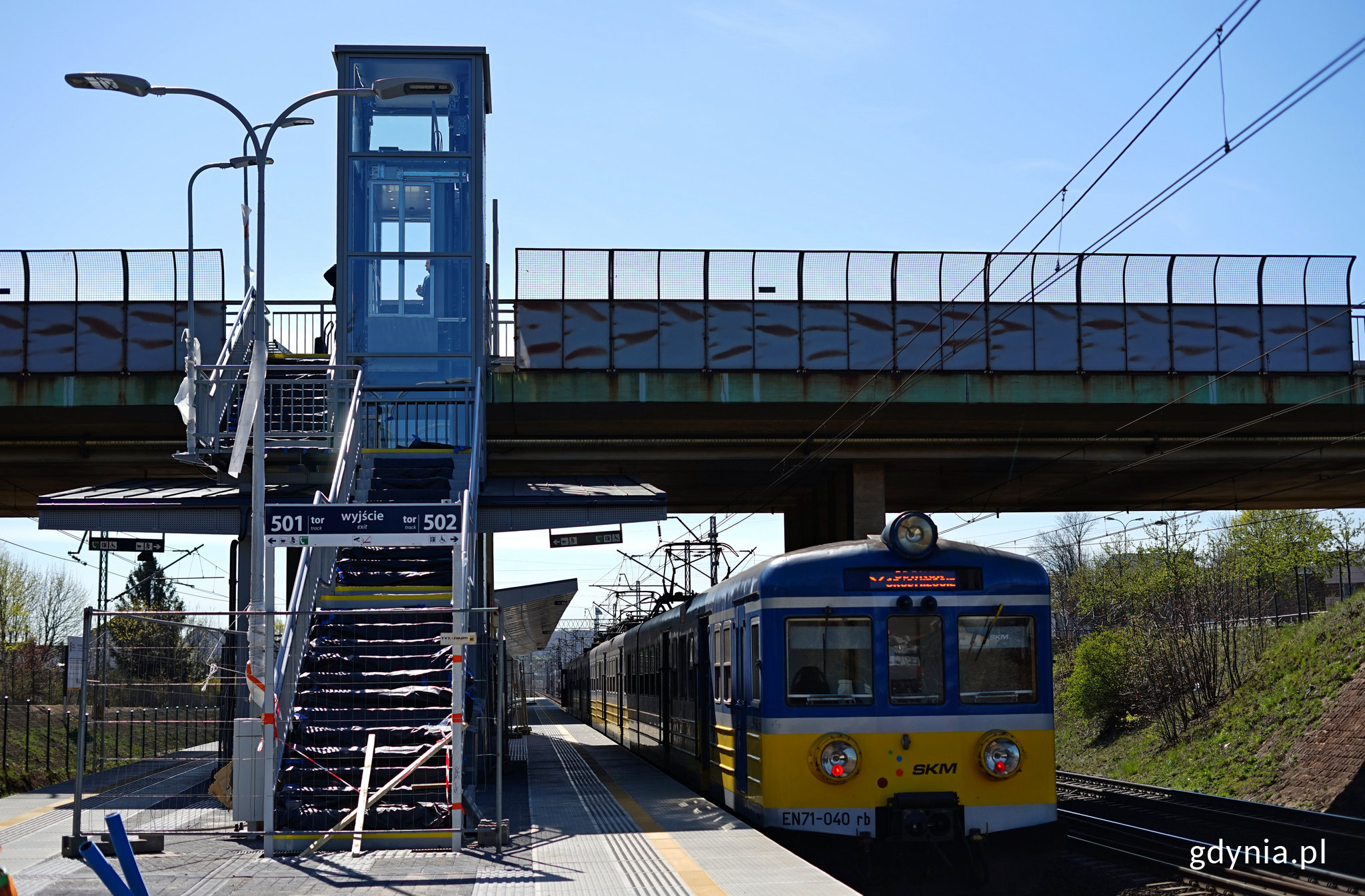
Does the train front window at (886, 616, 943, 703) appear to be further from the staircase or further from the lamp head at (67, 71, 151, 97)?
the lamp head at (67, 71, 151, 97)

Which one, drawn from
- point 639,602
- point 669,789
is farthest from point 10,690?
point 669,789

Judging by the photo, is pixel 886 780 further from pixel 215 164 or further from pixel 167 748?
pixel 215 164

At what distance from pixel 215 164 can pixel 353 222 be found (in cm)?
224

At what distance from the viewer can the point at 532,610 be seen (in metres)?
33.6

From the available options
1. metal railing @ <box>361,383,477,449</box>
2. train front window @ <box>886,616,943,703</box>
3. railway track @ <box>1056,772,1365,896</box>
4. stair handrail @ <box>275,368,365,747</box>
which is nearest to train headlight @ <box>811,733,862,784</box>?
train front window @ <box>886,616,943,703</box>

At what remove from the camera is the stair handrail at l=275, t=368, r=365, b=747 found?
12.3 metres

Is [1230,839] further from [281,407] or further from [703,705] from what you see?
[281,407]

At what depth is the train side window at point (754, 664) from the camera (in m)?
11.8

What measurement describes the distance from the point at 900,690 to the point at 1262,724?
13.5 m

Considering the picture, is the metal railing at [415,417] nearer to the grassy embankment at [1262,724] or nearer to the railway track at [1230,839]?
the railway track at [1230,839]

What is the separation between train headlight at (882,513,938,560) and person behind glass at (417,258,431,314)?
10.4 metres

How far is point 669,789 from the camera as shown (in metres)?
16.0

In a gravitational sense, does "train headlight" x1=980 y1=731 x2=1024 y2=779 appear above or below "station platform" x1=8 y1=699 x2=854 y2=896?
above

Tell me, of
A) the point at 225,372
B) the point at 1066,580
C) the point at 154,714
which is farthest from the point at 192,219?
the point at 1066,580
